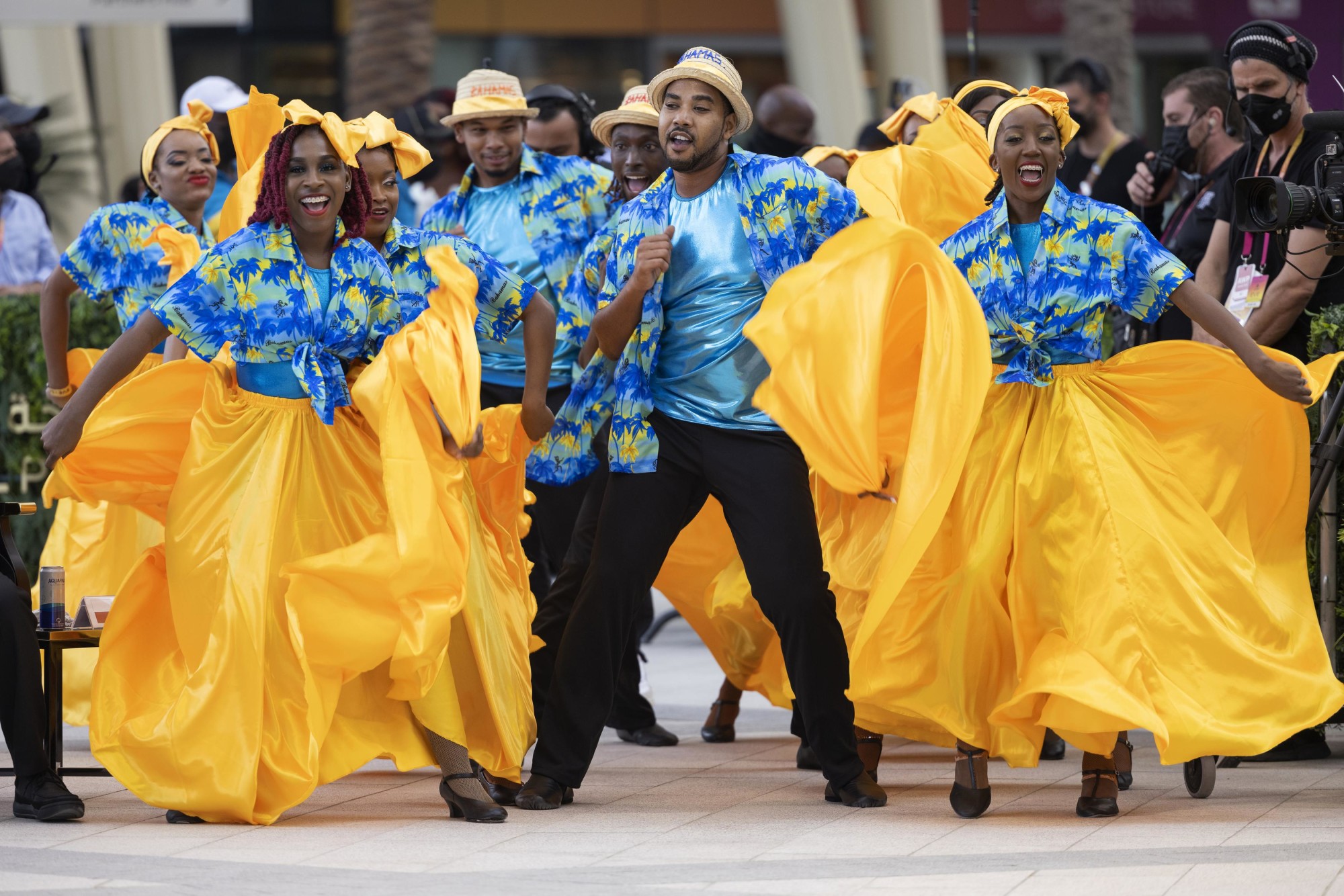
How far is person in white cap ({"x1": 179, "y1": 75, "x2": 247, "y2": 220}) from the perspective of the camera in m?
9.01

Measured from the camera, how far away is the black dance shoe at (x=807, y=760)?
6770 millimetres

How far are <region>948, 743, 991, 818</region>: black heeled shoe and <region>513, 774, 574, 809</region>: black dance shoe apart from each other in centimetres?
125

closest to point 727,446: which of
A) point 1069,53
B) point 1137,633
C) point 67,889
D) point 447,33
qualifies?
point 1137,633

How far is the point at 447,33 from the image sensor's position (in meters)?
22.7

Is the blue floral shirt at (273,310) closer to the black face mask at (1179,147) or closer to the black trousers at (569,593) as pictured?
the black trousers at (569,593)

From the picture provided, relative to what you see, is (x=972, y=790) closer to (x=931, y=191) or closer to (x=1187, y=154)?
(x=931, y=191)

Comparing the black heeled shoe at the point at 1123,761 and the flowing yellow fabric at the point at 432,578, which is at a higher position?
the flowing yellow fabric at the point at 432,578

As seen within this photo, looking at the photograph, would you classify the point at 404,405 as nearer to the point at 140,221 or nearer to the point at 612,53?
the point at 140,221

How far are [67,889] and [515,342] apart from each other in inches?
131

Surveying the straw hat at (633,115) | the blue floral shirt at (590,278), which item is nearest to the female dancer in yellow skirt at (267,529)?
the blue floral shirt at (590,278)

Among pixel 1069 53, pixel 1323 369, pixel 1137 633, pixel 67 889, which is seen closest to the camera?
pixel 67 889

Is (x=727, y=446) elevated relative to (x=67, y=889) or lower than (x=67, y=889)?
elevated

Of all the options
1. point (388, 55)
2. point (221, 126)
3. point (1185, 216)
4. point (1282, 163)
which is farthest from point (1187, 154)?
point (388, 55)

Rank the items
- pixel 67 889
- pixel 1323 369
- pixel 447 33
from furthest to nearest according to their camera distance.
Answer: pixel 447 33 → pixel 1323 369 → pixel 67 889
